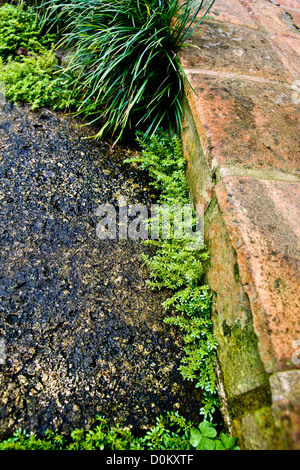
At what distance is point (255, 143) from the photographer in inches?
65.0

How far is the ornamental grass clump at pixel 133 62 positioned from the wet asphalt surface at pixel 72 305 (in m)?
0.41

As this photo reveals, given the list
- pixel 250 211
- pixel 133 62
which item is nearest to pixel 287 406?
pixel 250 211

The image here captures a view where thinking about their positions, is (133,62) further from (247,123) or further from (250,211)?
(250,211)

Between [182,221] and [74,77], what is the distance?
5.07 ft

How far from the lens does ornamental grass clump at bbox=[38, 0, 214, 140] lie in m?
2.05

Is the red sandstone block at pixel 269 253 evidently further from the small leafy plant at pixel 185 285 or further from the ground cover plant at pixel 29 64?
the ground cover plant at pixel 29 64

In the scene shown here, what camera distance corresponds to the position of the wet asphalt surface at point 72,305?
126 cm

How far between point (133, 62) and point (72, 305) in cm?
168

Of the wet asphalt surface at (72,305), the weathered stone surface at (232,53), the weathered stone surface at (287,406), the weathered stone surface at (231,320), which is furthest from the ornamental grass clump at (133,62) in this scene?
the weathered stone surface at (287,406)

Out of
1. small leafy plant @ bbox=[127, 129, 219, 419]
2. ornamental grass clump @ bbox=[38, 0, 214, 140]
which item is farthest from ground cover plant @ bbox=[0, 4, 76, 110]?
small leafy plant @ bbox=[127, 129, 219, 419]

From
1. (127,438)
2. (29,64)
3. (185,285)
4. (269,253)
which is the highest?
(269,253)

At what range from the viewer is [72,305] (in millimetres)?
1486
